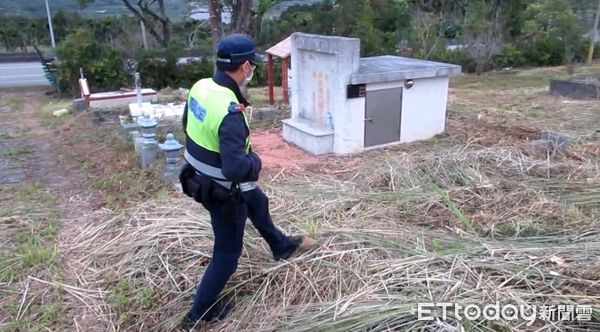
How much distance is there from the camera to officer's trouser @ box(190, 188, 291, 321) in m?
2.67

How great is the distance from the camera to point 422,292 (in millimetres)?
2672

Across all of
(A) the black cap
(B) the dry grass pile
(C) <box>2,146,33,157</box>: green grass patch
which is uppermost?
(A) the black cap

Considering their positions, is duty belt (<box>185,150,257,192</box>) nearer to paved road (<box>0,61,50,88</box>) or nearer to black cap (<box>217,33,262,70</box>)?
black cap (<box>217,33,262,70</box>)

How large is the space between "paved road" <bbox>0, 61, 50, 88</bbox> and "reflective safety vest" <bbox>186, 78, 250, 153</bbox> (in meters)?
16.9

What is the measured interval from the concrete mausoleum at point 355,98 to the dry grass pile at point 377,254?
68.5 inches

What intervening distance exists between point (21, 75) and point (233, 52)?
19.8m

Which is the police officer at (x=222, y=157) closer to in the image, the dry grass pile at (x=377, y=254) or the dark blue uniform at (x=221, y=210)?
the dark blue uniform at (x=221, y=210)

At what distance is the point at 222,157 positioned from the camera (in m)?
2.45

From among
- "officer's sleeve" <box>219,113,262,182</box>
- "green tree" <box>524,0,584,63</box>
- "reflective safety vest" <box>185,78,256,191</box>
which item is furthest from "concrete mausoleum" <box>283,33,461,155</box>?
"green tree" <box>524,0,584,63</box>

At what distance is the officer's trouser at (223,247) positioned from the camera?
8.77 ft

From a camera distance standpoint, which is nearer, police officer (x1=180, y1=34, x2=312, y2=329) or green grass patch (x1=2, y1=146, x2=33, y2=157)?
police officer (x1=180, y1=34, x2=312, y2=329)

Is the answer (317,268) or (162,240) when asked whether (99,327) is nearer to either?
(162,240)

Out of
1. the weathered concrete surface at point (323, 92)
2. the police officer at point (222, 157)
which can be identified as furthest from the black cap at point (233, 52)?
the weathered concrete surface at point (323, 92)

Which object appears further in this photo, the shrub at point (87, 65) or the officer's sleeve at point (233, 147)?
the shrub at point (87, 65)
